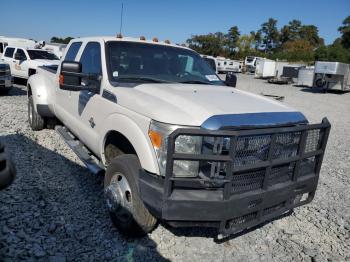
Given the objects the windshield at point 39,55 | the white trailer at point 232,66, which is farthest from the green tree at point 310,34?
the windshield at point 39,55

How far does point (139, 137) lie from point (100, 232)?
117 cm

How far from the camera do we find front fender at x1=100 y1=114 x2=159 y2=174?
9.47 feet

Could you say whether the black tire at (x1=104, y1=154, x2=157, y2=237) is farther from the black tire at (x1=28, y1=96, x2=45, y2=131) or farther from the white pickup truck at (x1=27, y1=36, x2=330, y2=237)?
the black tire at (x1=28, y1=96, x2=45, y2=131)

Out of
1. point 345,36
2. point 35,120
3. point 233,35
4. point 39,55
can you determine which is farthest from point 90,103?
point 233,35

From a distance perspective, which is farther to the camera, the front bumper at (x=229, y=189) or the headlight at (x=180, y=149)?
the headlight at (x=180, y=149)

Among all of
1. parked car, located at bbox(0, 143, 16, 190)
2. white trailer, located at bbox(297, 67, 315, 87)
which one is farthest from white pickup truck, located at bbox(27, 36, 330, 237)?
white trailer, located at bbox(297, 67, 315, 87)

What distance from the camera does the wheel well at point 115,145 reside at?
365cm

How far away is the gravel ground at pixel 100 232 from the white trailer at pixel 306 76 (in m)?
22.2

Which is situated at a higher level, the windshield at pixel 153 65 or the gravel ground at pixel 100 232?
the windshield at pixel 153 65

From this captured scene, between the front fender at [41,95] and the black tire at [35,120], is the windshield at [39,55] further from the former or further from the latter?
the front fender at [41,95]

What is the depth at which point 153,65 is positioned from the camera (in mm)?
4219

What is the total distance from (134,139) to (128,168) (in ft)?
0.92

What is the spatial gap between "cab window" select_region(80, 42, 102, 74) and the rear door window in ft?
1.23

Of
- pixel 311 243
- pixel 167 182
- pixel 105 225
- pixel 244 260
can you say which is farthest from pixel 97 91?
pixel 311 243
